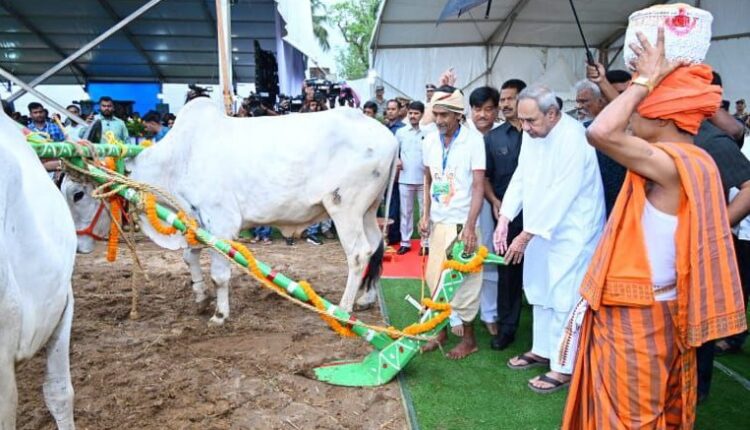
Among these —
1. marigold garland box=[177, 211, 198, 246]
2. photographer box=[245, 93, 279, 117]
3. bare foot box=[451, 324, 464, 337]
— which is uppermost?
photographer box=[245, 93, 279, 117]

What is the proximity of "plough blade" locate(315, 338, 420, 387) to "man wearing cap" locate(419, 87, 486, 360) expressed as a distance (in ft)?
1.55

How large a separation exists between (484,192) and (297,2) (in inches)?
346

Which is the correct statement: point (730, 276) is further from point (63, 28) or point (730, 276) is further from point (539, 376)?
point (63, 28)

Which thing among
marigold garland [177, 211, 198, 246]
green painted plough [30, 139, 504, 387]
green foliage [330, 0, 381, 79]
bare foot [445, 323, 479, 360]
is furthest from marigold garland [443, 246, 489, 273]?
green foliage [330, 0, 381, 79]

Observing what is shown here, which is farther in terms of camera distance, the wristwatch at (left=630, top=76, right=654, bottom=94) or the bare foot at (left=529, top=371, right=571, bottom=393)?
the bare foot at (left=529, top=371, right=571, bottom=393)

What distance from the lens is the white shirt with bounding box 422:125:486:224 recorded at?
372 centimetres

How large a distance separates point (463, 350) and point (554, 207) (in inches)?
51.6

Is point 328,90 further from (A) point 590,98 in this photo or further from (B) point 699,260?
(B) point 699,260

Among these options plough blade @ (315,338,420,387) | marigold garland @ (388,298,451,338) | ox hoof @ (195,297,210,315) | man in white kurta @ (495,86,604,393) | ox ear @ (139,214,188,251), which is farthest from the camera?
ox hoof @ (195,297,210,315)

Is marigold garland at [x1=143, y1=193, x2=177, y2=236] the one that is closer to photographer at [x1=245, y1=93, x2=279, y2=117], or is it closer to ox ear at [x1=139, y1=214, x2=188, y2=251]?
ox ear at [x1=139, y1=214, x2=188, y2=251]

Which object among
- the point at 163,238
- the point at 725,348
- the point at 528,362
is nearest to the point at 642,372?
the point at 528,362

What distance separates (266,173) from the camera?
4.56 metres

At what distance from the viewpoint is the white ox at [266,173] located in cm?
448

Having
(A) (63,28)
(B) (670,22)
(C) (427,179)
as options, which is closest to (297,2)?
(A) (63,28)
